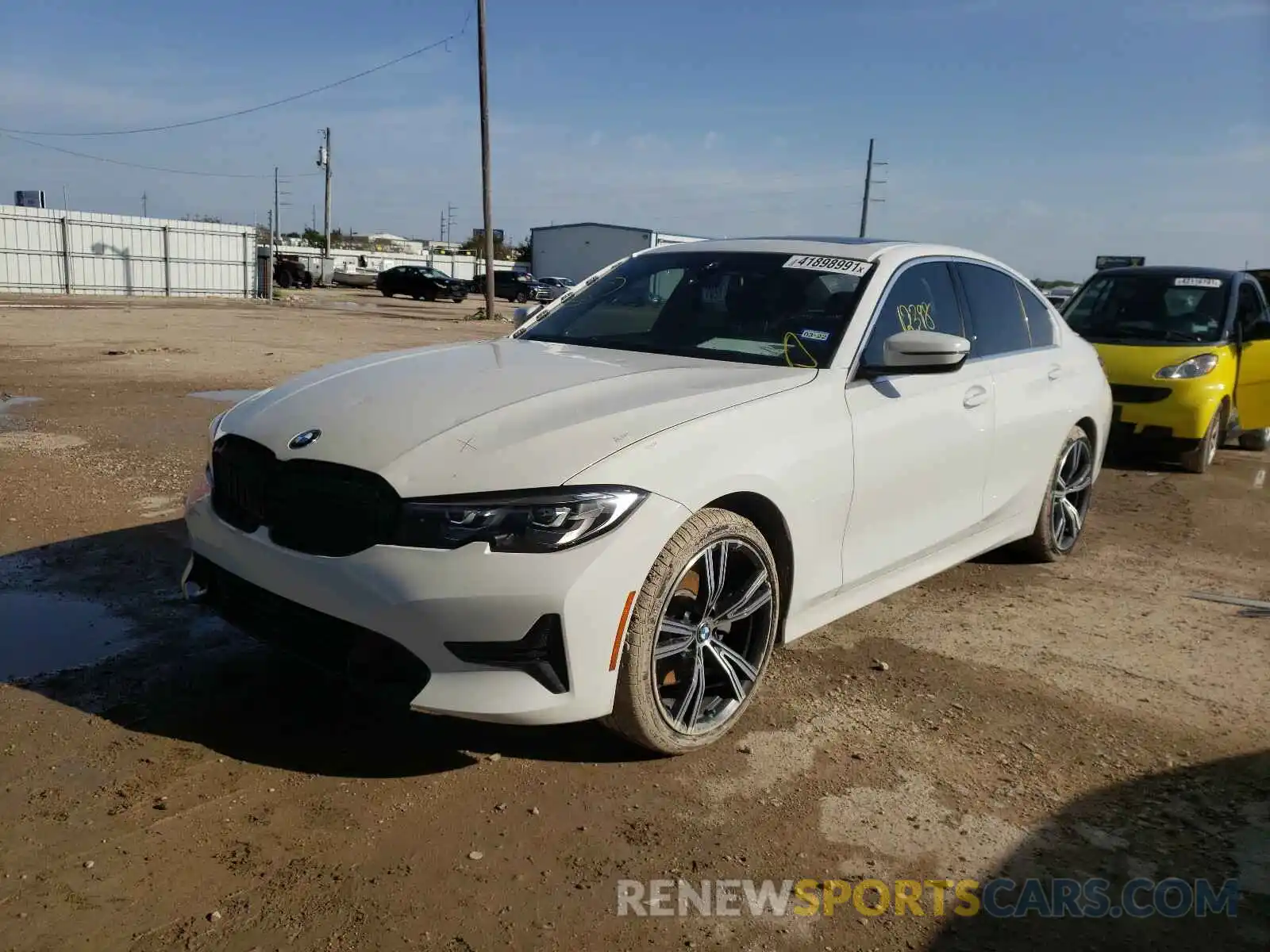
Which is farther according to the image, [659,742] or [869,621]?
[869,621]

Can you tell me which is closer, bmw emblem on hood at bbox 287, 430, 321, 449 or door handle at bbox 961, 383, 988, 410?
bmw emblem on hood at bbox 287, 430, 321, 449

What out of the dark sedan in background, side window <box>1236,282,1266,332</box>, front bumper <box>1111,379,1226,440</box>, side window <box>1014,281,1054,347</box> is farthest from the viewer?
the dark sedan in background

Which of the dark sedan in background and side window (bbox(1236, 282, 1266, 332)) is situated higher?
side window (bbox(1236, 282, 1266, 332))

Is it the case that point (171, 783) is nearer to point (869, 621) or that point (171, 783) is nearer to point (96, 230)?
point (869, 621)

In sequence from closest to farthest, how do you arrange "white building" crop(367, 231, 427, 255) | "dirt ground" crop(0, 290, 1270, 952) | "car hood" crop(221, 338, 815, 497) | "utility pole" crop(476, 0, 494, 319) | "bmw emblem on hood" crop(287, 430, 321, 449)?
"dirt ground" crop(0, 290, 1270, 952) → "car hood" crop(221, 338, 815, 497) → "bmw emblem on hood" crop(287, 430, 321, 449) → "utility pole" crop(476, 0, 494, 319) → "white building" crop(367, 231, 427, 255)

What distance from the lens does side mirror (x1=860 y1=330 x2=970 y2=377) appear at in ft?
12.5

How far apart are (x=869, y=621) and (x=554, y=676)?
2.27 m

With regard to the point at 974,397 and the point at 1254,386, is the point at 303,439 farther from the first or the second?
the point at 1254,386

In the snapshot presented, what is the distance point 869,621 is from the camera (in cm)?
480

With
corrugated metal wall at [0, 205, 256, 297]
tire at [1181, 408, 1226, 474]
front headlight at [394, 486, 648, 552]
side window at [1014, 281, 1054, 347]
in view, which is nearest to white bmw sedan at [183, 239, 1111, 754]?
front headlight at [394, 486, 648, 552]

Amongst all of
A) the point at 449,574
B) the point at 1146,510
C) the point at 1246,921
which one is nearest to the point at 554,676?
the point at 449,574

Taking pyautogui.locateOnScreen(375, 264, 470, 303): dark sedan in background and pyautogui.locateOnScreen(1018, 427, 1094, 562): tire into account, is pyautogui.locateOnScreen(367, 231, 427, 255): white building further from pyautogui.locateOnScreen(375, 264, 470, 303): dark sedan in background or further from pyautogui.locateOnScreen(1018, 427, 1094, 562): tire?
pyautogui.locateOnScreen(1018, 427, 1094, 562): tire

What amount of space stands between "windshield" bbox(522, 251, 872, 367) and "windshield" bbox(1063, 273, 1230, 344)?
5.48 meters

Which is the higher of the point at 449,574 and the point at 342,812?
the point at 449,574
